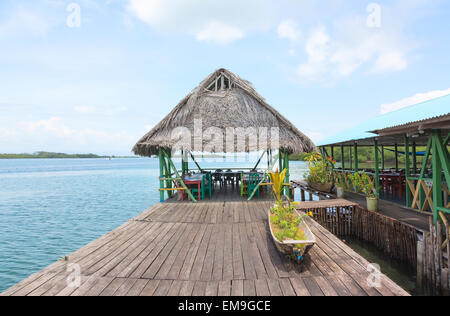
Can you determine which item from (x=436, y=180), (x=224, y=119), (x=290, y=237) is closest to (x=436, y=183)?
(x=436, y=180)

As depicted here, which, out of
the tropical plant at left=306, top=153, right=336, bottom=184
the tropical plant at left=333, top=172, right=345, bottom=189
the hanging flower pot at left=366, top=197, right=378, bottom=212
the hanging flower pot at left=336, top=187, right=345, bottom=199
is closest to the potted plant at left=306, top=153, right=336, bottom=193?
the tropical plant at left=306, top=153, right=336, bottom=184

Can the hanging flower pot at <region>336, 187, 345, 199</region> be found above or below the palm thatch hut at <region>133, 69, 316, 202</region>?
below

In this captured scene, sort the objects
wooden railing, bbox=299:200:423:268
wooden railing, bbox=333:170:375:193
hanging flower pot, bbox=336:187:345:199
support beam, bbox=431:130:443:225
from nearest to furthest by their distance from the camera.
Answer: support beam, bbox=431:130:443:225, wooden railing, bbox=299:200:423:268, hanging flower pot, bbox=336:187:345:199, wooden railing, bbox=333:170:375:193

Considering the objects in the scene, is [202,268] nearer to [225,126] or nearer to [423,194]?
[225,126]

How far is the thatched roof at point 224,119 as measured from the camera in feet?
26.1

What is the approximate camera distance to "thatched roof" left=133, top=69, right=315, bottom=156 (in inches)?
313

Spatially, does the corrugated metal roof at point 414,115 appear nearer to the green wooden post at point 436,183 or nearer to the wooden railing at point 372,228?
the green wooden post at point 436,183

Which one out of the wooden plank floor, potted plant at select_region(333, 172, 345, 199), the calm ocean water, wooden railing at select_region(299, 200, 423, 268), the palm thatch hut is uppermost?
the palm thatch hut

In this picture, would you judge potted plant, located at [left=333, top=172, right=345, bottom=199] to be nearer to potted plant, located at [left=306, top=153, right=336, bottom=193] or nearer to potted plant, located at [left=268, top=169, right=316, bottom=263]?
potted plant, located at [left=306, top=153, right=336, bottom=193]

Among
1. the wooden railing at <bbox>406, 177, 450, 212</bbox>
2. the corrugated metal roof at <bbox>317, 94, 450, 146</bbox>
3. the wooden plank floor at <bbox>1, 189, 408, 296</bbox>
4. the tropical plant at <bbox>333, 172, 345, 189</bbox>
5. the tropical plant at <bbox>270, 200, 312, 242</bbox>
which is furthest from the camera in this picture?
the tropical plant at <bbox>333, 172, 345, 189</bbox>

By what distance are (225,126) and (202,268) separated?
5505 millimetres

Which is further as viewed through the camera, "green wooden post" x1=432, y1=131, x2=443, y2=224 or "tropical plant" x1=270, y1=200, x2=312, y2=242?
"green wooden post" x1=432, y1=131, x2=443, y2=224

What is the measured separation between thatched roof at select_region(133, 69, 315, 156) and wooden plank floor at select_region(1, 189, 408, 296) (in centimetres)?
338
